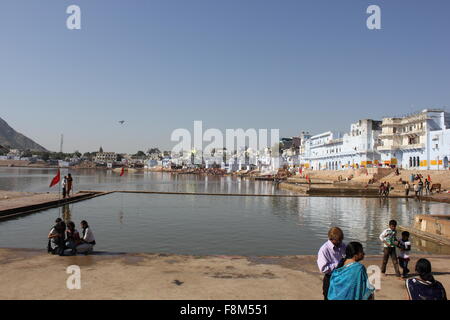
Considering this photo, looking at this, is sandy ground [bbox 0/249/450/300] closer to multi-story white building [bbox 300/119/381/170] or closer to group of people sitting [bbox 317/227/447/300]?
group of people sitting [bbox 317/227/447/300]

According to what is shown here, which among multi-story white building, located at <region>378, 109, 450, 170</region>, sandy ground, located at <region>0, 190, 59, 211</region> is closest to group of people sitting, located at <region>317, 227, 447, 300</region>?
sandy ground, located at <region>0, 190, 59, 211</region>

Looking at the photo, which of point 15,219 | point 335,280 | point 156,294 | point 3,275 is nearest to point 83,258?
point 3,275

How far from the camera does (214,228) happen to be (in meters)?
17.4

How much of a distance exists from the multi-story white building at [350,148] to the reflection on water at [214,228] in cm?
5336

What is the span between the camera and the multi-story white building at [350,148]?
249 feet

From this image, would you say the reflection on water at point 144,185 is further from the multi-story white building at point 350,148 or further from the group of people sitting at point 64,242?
the group of people sitting at point 64,242

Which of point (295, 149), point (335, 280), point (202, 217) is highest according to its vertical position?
point (295, 149)

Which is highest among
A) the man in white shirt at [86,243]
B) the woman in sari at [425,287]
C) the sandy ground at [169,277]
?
the woman in sari at [425,287]

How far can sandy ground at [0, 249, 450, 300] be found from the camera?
6.86 m

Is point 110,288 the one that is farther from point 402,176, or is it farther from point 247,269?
point 402,176

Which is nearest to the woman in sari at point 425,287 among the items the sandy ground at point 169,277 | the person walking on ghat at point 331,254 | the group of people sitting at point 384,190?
the person walking on ghat at point 331,254

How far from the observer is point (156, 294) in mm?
6805

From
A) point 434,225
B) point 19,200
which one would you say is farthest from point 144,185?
point 434,225
